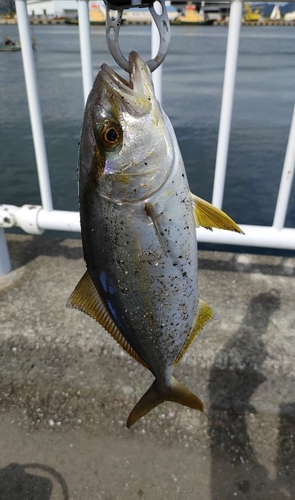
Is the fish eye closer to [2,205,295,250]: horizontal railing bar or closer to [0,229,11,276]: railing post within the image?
[2,205,295,250]: horizontal railing bar

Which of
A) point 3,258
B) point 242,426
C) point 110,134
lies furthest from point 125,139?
point 3,258

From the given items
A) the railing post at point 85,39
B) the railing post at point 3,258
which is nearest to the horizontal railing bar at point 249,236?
the railing post at point 3,258

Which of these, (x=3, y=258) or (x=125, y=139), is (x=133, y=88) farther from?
(x=3, y=258)

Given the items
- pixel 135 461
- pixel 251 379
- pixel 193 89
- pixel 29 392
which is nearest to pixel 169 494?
pixel 135 461

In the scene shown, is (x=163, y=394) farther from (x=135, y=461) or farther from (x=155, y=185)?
(x=155, y=185)

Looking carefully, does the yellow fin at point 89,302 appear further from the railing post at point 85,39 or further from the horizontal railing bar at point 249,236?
the railing post at point 85,39

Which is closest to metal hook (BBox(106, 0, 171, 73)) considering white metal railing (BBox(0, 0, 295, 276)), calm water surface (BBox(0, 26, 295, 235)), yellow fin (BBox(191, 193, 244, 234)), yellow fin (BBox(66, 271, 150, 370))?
yellow fin (BBox(191, 193, 244, 234))
